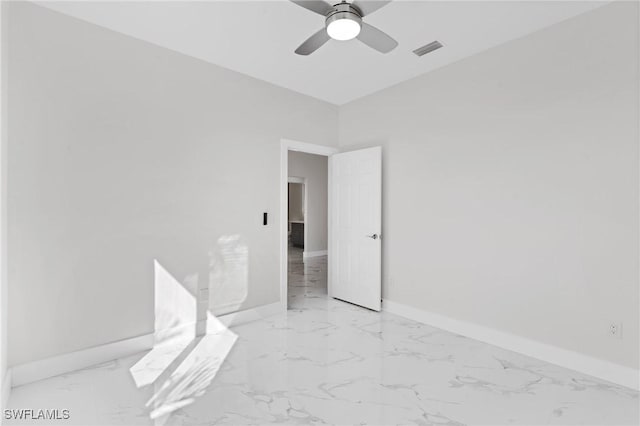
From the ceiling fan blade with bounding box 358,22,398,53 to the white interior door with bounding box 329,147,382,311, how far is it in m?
1.60

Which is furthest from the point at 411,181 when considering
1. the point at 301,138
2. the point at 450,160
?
the point at 301,138

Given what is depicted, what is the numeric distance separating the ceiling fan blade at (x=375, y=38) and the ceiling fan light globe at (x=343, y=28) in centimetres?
8

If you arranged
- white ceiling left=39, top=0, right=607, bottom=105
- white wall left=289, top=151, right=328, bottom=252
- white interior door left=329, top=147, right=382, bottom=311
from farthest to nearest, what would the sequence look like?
white wall left=289, top=151, right=328, bottom=252 < white interior door left=329, top=147, right=382, bottom=311 < white ceiling left=39, top=0, right=607, bottom=105

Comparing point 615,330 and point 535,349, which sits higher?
point 615,330

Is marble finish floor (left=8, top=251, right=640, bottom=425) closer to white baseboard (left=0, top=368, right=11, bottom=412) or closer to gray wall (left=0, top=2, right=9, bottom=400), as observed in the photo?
white baseboard (left=0, top=368, right=11, bottom=412)

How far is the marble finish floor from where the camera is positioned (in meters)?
1.97

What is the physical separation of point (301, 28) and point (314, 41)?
1.59 feet

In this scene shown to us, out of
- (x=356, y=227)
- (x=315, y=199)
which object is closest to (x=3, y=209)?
(x=356, y=227)

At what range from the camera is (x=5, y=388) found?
2.08 meters

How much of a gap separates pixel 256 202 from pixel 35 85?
81.4 inches

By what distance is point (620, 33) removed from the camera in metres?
2.35

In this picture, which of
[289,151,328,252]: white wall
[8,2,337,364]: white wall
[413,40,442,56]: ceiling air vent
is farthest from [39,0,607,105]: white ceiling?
[289,151,328,252]: white wall

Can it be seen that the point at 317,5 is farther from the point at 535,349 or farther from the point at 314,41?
the point at 535,349

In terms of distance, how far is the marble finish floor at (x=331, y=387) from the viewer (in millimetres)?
1973
